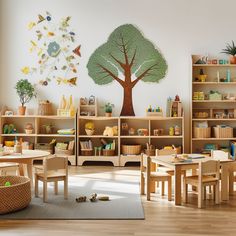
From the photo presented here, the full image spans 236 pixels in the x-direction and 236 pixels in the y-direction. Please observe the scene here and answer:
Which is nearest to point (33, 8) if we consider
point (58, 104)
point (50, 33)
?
point (50, 33)

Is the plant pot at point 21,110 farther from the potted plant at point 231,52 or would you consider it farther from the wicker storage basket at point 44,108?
the potted plant at point 231,52

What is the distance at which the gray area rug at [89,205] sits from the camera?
466 centimetres

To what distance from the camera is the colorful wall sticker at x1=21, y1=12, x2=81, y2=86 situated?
29.3 ft

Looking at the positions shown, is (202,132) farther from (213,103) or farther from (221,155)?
(221,155)

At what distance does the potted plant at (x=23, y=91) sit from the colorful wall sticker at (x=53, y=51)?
1.03ft

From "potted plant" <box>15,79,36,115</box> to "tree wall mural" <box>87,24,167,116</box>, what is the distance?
51.4 inches

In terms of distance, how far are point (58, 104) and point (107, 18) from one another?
211cm

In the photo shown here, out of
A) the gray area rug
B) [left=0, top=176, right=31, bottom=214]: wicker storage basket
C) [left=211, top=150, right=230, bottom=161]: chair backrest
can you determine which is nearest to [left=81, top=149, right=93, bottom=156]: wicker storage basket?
the gray area rug

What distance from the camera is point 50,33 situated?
8.99 metres

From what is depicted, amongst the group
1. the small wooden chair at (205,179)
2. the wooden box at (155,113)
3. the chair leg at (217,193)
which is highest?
the wooden box at (155,113)

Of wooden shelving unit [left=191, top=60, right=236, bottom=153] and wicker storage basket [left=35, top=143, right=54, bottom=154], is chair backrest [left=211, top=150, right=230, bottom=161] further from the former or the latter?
wicker storage basket [left=35, top=143, right=54, bottom=154]

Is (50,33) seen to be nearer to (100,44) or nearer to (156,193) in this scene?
(100,44)

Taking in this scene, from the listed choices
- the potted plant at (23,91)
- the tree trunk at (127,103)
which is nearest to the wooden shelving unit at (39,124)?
the potted plant at (23,91)

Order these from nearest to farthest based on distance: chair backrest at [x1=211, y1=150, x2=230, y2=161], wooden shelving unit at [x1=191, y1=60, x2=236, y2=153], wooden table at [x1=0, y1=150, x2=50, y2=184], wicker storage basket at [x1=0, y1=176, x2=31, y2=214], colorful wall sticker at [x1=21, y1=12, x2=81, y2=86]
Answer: wicker storage basket at [x1=0, y1=176, x2=31, y2=214] → wooden table at [x1=0, y1=150, x2=50, y2=184] → chair backrest at [x1=211, y1=150, x2=230, y2=161] → wooden shelving unit at [x1=191, y1=60, x2=236, y2=153] → colorful wall sticker at [x1=21, y1=12, x2=81, y2=86]
